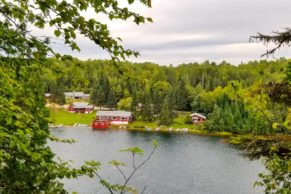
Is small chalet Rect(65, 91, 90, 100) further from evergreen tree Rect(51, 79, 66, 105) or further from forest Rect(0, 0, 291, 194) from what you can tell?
forest Rect(0, 0, 291, 194)

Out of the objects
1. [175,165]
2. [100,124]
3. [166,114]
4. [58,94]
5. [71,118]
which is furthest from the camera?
[58,94]

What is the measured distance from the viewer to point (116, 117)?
108 metres

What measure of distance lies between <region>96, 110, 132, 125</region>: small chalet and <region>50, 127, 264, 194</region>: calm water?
21.8 m

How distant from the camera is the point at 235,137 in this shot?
755cm

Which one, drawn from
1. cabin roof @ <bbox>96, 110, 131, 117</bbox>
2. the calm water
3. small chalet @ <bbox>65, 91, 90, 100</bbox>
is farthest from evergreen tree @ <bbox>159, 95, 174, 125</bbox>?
small chalet @ <bbox>65, 91, 90, 100</bbox>

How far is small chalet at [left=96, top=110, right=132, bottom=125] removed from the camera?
10569 centimetres

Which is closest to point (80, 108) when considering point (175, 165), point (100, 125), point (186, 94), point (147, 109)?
point (100, 125)

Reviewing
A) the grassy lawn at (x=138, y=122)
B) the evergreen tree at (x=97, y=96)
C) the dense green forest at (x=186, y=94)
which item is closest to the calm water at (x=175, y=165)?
the dense green forest at (x=186, y=94)

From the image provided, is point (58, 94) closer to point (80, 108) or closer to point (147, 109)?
point (80, 108)

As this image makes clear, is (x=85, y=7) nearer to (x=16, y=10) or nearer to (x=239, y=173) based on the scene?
(x=16, y=10)

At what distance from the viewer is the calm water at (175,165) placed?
42406 mm

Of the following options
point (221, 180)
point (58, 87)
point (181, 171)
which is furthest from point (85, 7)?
point (58, 87)

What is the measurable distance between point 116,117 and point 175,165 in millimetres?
54548

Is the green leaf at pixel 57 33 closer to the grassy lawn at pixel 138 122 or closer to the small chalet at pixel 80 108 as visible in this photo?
the grassy lawn at pixel 138 122
